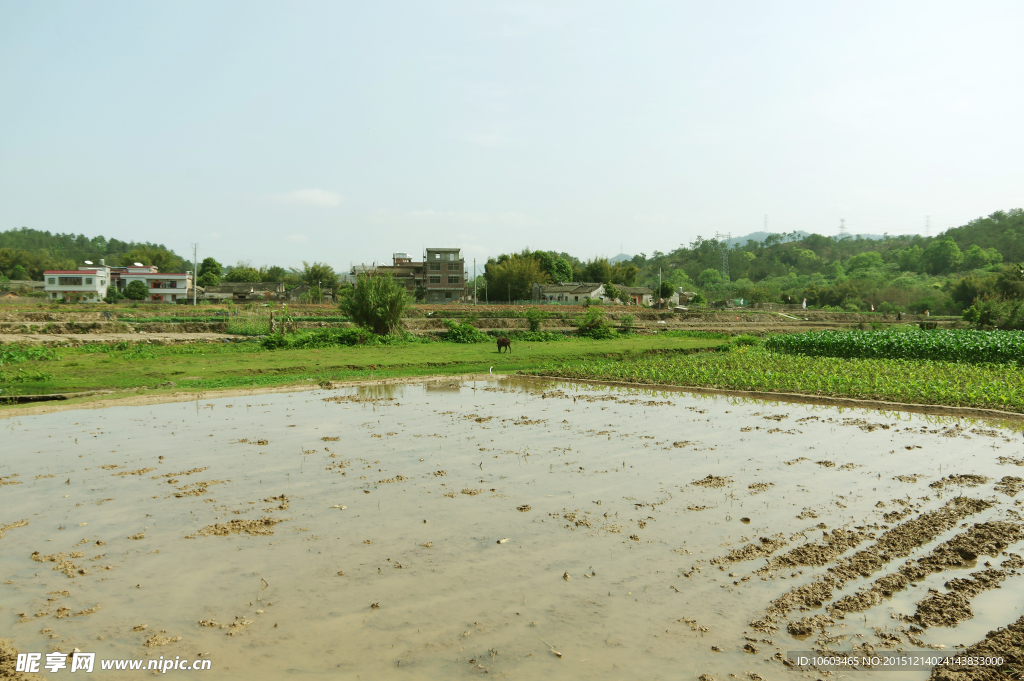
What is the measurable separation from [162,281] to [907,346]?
86.0 meters

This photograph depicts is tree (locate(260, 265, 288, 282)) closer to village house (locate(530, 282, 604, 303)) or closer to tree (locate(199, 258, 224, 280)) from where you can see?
tree (locate(199, 258, 224, 280))

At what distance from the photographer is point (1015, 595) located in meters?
5.25

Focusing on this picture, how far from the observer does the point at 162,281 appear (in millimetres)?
81438

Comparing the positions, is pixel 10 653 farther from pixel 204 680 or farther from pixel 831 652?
pixel 831 652

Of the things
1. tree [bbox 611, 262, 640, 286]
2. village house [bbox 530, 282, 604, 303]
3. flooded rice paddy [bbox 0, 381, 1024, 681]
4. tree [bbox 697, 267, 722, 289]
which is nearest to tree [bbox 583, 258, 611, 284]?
tree [bbox 611, 262, 640, 286]

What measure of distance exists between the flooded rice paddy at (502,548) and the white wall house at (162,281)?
78.0m

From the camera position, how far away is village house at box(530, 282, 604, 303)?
8610 centimetres

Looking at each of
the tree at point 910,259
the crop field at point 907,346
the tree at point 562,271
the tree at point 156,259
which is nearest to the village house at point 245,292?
the tree at point 156,259

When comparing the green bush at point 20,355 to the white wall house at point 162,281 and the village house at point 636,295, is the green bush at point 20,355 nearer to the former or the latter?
the white wall house at point 162,281

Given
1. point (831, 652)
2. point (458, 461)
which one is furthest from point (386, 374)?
point (831, 652)

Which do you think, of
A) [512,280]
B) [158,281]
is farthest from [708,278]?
[158,281]

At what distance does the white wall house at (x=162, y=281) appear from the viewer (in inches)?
3155

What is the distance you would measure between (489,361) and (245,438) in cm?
1528

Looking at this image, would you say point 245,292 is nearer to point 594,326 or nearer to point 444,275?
point 444,275
